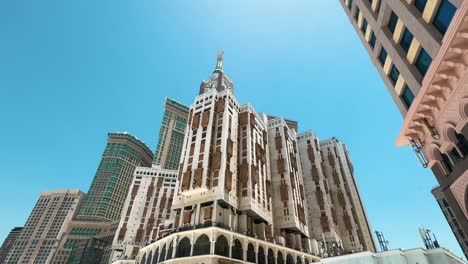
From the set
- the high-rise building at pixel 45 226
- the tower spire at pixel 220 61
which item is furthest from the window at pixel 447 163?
the high-rise building at pixel 45 226

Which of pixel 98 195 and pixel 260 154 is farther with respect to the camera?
pixel 98 195

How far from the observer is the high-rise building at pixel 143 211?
84.6m

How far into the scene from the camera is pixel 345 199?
298ft

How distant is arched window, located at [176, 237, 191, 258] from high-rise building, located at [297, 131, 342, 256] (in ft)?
130

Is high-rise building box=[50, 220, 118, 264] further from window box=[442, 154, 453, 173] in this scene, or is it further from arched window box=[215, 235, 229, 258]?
window box=[442, 154, 453, 173]

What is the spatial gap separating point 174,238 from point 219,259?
1032 centimetres

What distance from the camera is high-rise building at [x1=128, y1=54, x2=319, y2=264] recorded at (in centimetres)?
4906

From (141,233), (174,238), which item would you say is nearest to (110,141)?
(141,233)

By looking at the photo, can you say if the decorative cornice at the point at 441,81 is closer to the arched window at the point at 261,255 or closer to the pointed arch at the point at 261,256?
the pointed arch at the point at 261,256

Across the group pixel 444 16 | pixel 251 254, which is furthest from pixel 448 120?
pixel 251 254

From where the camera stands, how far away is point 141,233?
88438mm

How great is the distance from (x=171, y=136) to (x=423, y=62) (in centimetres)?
15440

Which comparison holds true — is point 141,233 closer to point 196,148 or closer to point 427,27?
point 196,148

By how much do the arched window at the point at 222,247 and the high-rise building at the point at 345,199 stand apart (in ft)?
164
